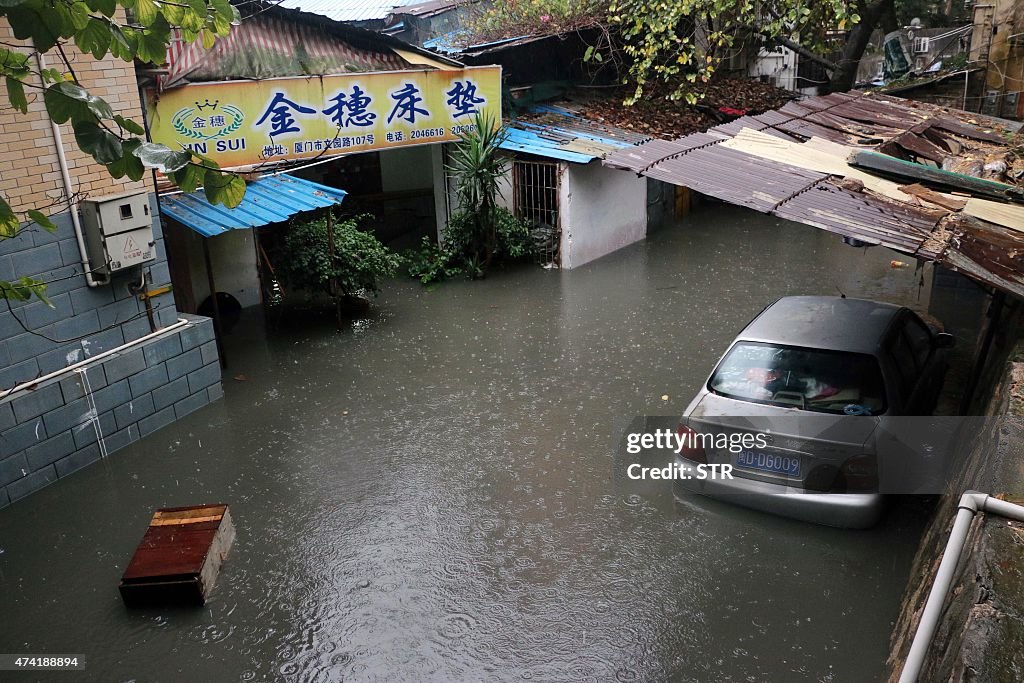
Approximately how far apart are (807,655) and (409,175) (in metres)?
12.8

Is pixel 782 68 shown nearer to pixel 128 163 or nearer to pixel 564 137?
pixel 564 137

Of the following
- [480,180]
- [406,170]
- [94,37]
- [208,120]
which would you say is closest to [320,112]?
[208,120]

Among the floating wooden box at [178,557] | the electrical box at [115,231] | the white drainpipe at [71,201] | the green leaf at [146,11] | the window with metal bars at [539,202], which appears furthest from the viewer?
the window with metal bars at [539,202]

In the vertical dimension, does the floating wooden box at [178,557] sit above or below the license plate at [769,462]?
below

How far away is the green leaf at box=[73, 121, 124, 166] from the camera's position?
3.12 metres

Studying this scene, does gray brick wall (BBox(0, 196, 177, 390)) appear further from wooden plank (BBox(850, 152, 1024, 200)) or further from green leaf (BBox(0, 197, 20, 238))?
wooden plank (BBox(850, 152, 1024, 200))

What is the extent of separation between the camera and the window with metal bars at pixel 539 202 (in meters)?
12.7

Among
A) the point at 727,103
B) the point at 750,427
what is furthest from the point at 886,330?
the point at 727,103

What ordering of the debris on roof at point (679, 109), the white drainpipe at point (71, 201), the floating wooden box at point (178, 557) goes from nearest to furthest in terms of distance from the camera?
1. the floating wooden box at point (178, 557)
2. the white drainpipe at point (71, 201)
3. the debris on roof at point (679, 109)

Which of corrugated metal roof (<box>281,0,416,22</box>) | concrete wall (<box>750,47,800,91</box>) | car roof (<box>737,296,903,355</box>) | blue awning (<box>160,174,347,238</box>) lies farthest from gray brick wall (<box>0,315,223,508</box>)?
concrete wall (<box>750,47,800,91</box>)

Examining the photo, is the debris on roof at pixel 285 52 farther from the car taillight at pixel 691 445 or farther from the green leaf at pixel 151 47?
the car taillight at pixel 691 445

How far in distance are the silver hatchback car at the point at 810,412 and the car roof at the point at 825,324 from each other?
0.01 m

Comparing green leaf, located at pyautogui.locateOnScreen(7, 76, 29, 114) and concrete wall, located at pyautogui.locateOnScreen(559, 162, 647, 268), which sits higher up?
green leaf, located at pyautogui.locateOnScreen(7, 76, 29, 114)

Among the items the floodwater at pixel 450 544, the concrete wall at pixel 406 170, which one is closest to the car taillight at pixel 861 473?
the floodwater at pixel 450 544
